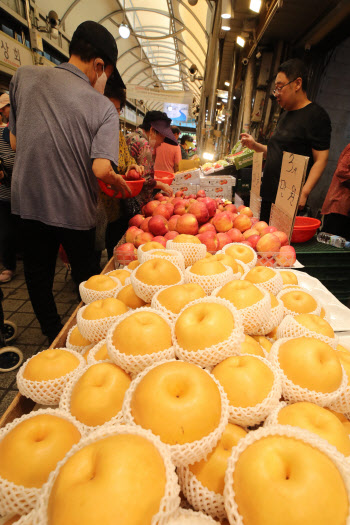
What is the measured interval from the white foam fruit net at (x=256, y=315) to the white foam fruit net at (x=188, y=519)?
66 centimetres

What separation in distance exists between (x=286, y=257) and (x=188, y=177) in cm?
279

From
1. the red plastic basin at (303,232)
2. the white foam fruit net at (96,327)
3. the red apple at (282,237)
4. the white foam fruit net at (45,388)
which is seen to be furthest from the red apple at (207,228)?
the white foam fruit net at (45,388)

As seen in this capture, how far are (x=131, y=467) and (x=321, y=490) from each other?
0.36 m

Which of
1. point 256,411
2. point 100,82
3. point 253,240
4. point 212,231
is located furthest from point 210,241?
point 100,82

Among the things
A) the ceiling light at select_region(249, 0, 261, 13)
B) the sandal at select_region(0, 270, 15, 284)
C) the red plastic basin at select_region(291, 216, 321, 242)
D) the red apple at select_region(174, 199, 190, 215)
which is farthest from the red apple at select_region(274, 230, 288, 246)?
the ceiling light at select_region(249, 0, 261, 13)

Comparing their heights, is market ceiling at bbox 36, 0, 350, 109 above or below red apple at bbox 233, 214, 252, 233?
above

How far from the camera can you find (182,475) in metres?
0.73

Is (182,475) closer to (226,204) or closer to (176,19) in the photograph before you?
(226,204)

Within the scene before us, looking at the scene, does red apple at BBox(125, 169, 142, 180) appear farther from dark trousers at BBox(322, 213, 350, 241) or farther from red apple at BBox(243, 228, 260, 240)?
dark trousers at BBox(322, 213, 350, 241)

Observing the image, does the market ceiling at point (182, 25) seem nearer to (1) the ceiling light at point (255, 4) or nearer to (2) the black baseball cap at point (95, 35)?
(1) the ceiling light at point (255, 4)

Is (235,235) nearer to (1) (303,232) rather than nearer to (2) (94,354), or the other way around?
(1) (303,232)

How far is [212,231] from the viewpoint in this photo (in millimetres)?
2268

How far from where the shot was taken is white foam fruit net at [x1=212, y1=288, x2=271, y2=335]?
3.67ft

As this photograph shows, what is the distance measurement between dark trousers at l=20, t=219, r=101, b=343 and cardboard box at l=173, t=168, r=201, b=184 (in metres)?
2.43
